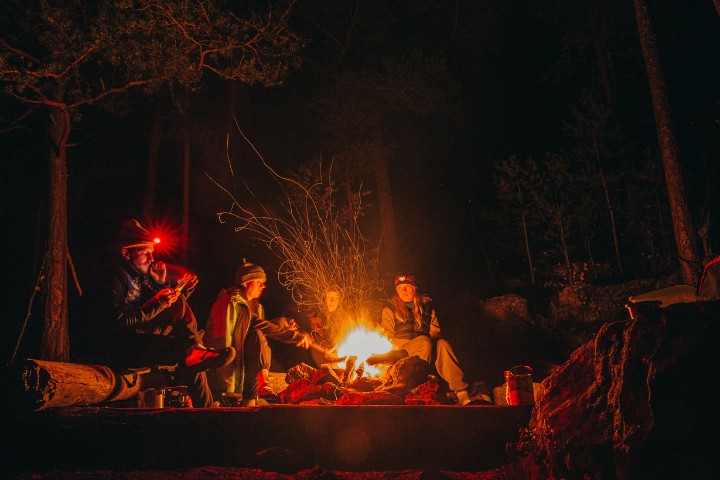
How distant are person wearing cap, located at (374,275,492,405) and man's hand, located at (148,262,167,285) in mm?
2746

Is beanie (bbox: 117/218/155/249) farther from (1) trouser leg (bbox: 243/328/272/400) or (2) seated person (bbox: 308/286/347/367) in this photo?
(2) seated person (bbox: 308/286/347/367)

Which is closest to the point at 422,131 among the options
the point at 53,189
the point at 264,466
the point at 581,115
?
the point at 581,115

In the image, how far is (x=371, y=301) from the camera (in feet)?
35.0

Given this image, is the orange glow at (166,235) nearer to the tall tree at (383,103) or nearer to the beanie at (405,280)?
the tall tree at (383,103)

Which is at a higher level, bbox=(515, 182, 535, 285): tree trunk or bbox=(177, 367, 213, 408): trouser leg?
bbox=(515, 182, 535, 285): tree trunk

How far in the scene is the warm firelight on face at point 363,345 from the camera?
694 cm

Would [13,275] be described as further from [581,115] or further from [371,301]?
[581,115]

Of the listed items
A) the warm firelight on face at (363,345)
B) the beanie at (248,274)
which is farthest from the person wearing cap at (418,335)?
the beanie at (248,274)

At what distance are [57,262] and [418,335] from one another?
5125 millimetres

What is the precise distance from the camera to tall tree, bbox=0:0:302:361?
23.1 ft

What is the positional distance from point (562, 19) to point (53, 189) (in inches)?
526

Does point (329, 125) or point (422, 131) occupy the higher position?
A: point (422, 131)

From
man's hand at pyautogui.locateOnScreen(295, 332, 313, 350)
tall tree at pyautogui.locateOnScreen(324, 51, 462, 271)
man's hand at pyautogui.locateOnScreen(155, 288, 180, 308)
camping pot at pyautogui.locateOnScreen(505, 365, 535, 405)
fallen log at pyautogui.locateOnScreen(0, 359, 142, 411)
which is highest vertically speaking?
tall tree at pyautogui.locateOnScreen(324, 51, 462, 271)

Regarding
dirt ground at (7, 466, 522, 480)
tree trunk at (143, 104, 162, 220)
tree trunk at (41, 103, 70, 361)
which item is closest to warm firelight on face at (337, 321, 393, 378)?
dirt ground at (7, 466, 522, 480)
